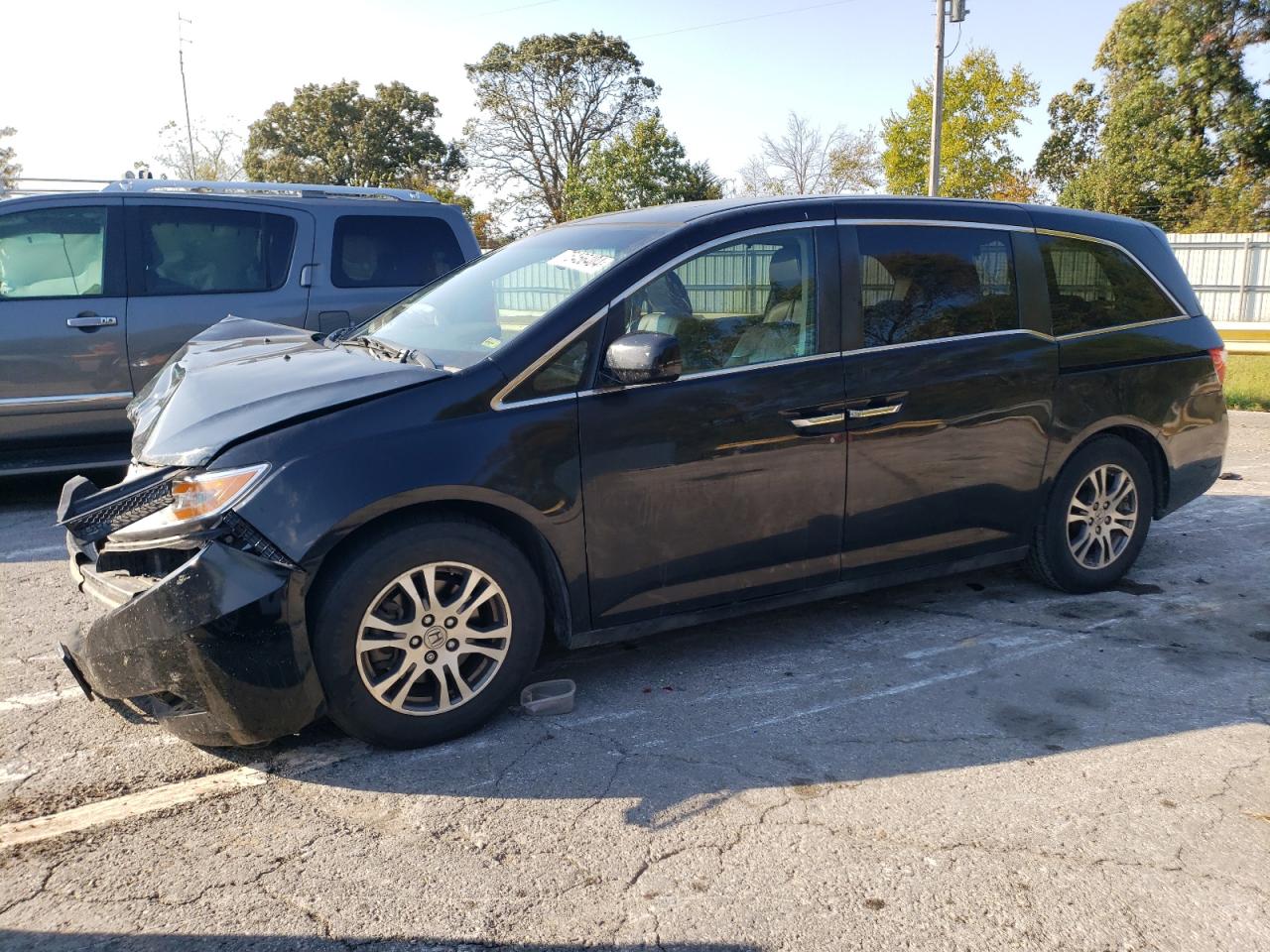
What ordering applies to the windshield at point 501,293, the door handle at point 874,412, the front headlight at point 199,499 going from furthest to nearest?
1. the door handle at point 874,412
2. the windshield at point 501,293
3. the front headlight at point 199,499

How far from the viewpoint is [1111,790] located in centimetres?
319

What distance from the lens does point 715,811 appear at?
3029 mm

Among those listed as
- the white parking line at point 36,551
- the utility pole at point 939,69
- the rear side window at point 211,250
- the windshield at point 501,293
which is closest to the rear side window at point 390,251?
the rear side window at point 211,250

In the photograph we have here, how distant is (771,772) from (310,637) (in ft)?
5.16

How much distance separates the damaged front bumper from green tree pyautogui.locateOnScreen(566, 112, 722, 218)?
29.6 m

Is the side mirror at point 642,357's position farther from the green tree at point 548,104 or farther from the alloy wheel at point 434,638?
the green tree at point 548,104

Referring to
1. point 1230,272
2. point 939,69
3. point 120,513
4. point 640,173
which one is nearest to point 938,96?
point 939,69

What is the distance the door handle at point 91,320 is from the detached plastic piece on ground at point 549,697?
15.0 ft

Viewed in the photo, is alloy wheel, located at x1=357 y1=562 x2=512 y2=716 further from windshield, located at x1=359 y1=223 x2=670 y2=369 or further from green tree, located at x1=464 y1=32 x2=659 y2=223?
green tree, located at x1=464 y1=32 x2=659 y2=223

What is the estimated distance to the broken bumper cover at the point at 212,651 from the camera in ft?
9.89

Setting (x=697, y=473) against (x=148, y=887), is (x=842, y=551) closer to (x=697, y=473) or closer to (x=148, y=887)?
(x=697, y=473)

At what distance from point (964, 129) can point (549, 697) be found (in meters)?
29.8

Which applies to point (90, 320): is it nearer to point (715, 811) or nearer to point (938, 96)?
point (715, 811)

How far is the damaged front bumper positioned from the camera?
3.02 metres
